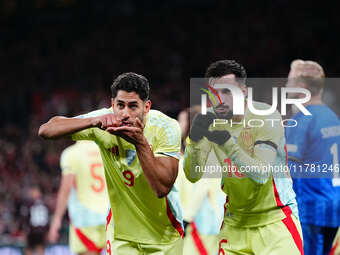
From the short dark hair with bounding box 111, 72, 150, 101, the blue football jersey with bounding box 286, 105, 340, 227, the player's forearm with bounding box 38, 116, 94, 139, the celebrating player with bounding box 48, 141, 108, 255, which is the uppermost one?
the short dark hair with bounding box 111, 72, 150, 101

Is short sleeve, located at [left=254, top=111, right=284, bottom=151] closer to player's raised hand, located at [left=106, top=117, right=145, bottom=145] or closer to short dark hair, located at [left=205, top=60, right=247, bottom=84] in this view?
short dark hair, located at [left=205, top=60, right=247, bottom=84]

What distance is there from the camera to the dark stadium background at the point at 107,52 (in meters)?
14.4

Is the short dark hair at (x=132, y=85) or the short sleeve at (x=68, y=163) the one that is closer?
the short dark hair at (x=132, y=85)

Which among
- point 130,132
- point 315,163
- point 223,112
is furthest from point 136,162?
point 315,163

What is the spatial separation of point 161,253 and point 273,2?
44.5 feet

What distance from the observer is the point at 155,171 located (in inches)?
146

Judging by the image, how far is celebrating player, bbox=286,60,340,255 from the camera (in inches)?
202

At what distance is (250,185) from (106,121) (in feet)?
3.73

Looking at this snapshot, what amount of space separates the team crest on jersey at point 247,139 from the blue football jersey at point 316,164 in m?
1.03

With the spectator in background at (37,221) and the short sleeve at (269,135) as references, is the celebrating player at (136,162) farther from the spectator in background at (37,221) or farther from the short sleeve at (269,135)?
Result: the spectator in background at (37,221)

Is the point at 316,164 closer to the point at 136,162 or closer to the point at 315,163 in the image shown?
the point at 315,163

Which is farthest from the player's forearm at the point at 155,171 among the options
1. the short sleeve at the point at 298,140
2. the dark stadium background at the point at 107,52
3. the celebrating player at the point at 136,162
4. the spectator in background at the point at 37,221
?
the dark stadium background at the point at 107,52

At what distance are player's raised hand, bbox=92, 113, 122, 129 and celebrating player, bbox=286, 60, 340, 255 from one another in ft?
6.46

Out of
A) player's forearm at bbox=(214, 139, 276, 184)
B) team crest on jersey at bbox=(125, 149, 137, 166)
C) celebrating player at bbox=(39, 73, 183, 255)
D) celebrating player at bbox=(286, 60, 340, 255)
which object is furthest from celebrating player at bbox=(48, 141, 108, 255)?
player's forearm at bbox=(214, 139, 276, 184)
